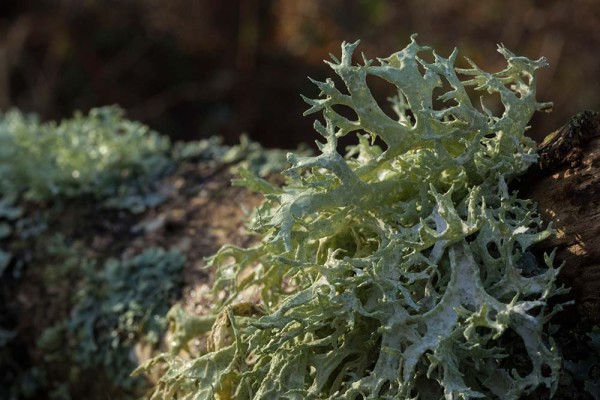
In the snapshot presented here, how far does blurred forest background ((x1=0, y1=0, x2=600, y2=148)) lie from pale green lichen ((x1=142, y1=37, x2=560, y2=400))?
4.15 m

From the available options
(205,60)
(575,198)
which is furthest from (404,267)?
(205,60)

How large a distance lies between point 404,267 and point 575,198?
11.9 inches

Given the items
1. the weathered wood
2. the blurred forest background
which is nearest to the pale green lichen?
the weathered wood

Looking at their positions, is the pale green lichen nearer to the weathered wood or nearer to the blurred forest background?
the weathered wood

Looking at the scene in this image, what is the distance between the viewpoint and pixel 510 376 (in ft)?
3.91

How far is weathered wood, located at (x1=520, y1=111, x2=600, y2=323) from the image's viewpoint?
4.14ft

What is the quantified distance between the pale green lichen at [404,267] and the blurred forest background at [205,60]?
415cm

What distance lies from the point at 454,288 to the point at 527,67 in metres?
0.42

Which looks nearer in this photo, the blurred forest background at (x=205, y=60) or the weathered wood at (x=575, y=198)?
the weathered wood at (x=575, y=198)

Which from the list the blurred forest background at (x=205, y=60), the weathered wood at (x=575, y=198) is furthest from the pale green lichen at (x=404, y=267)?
the blurred forest background at (x=205, y=60)

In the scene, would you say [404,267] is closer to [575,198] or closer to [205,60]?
[575,198]

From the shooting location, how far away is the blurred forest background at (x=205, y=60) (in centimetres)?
571

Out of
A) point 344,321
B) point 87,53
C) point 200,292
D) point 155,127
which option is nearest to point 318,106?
point 344,321

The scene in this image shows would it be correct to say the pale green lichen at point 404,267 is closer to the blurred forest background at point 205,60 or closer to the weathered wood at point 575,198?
the weathered wood at point 575,198
